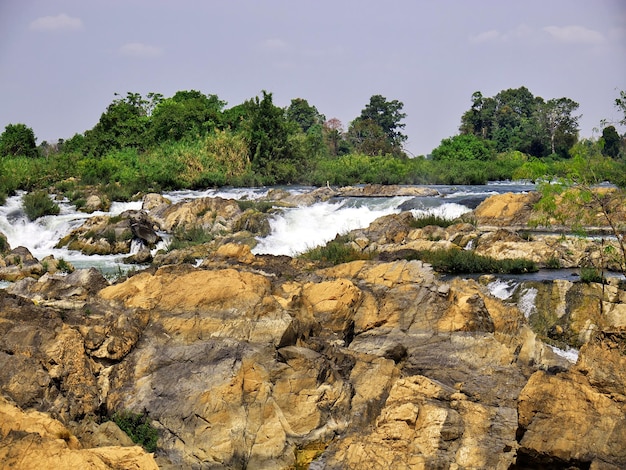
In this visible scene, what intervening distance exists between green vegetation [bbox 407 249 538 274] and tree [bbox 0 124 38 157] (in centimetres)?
3579

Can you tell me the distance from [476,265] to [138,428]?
963 cm

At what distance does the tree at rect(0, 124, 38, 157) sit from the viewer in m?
45.3

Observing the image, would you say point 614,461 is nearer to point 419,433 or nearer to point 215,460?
point 419,433

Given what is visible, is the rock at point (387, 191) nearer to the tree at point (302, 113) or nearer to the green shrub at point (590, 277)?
the green shrub at point (590, 277)

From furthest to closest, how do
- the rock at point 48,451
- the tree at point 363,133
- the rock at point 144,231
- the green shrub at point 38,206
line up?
the tree at point 363,133
the green shrub at point 38,206
the rock at point 144,231
the rock at point 48,451

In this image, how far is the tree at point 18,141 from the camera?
45.3 m

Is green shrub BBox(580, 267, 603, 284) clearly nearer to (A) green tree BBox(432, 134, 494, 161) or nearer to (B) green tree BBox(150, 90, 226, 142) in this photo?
(B) green tree BBox(150, 90, 226, 142)

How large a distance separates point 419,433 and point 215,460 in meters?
2.14

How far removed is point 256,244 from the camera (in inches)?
847

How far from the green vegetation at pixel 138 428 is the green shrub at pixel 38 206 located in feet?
64.5

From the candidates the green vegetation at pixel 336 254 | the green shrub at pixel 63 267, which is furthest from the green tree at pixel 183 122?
the green vegetation at pixel 336 254

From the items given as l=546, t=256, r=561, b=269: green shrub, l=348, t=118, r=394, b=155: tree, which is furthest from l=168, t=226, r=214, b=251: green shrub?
l=348, t=118, r=394, b=155: tree

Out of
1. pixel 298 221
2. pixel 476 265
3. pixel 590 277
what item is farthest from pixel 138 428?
pixel 298 221

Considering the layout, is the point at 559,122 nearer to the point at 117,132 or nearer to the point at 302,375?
the point at 117,132
